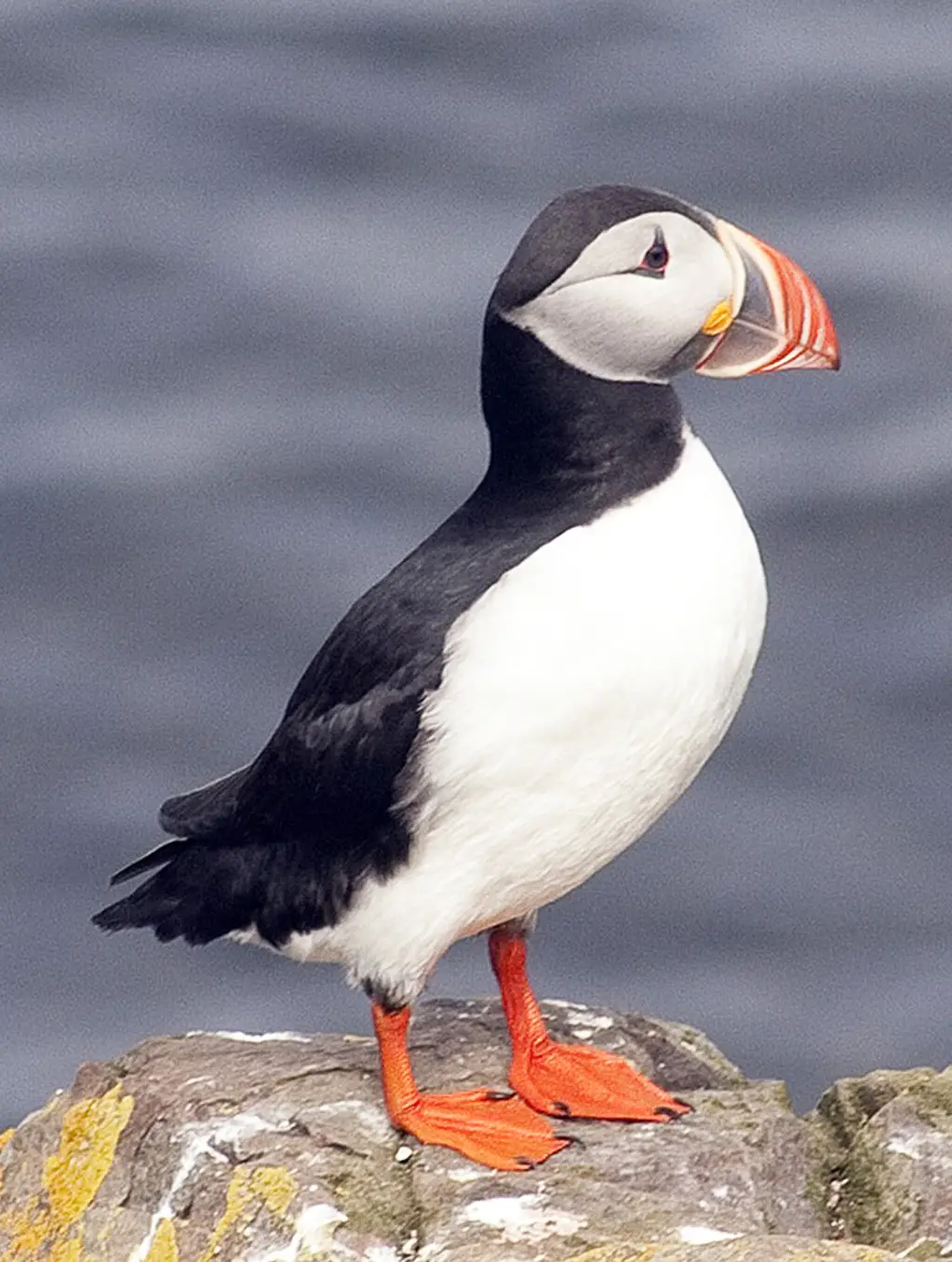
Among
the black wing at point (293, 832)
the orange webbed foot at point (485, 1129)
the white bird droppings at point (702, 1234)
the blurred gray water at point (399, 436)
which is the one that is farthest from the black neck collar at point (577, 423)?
the blurred gray water at point (399, 436)

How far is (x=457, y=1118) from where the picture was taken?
543cm

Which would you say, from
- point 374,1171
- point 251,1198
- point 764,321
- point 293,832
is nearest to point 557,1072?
point 374,1171

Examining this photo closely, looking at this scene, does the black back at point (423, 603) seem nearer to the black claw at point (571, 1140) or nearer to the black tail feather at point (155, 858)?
the black tail feather at point (155, 858)

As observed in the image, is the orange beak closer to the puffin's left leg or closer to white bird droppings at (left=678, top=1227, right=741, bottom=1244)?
the puffin's left leg

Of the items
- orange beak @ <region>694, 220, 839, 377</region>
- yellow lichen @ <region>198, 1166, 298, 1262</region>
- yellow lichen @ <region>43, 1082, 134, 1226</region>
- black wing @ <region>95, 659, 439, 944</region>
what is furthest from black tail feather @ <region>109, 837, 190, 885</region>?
orange beak @ <region>694, 220, 839, 377</region>

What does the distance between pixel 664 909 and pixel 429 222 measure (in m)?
2.53

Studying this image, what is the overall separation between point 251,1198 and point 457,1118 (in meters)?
0.46

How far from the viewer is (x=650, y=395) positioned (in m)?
5.29

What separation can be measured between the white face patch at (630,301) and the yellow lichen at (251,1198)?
4.48 feet

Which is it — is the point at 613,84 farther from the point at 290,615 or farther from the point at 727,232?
the point at 727,232

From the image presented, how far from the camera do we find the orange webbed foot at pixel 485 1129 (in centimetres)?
532

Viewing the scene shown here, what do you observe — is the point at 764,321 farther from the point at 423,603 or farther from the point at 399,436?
the point at 399,436

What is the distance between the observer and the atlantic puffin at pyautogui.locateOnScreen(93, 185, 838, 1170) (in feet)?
16.9

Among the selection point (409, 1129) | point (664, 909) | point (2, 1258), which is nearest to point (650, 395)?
point (409, 1129)
